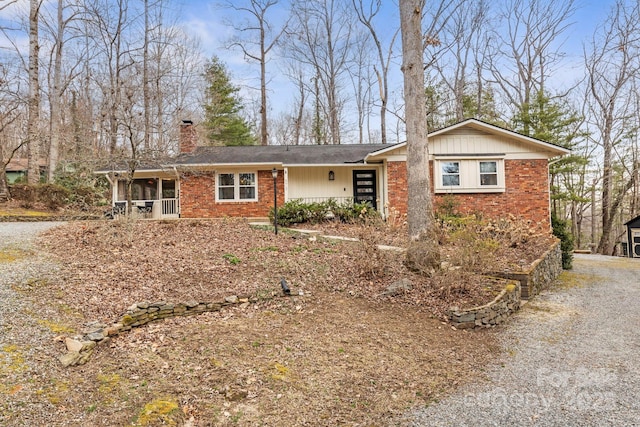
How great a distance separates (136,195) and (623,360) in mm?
15517

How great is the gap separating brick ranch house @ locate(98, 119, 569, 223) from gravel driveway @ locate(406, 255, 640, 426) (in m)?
6.12

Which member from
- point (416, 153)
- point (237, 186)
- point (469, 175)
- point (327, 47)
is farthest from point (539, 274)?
point (327, 47)

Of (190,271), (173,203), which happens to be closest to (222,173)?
(173,203)

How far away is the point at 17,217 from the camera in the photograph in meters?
11.2

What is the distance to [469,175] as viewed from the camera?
40.1 ft

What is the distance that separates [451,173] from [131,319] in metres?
10.8

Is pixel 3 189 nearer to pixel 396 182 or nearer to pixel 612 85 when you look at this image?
pixel 396 182

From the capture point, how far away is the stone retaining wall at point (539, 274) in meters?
6.64

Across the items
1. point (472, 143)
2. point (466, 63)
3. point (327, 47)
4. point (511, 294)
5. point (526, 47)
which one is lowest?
point (511, 294)

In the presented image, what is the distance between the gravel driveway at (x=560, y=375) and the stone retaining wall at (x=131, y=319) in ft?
9.57

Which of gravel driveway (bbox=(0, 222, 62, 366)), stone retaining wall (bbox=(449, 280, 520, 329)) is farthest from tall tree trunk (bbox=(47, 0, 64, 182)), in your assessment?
stone retaining wall (bbox=(449, 280, 520, 329))

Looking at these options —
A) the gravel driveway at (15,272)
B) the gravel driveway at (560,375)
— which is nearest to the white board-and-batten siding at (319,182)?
the gravel driveway at (15,272)

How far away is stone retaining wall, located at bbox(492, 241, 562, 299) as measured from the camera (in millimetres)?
6637

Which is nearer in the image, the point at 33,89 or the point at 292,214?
the point at 292,214
